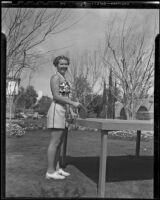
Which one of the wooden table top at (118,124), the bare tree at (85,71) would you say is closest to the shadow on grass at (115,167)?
the wooden table top at (118,124)

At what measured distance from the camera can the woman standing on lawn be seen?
92.9 inches

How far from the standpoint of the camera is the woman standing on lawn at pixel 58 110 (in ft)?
7.74

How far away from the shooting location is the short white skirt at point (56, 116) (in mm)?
2357

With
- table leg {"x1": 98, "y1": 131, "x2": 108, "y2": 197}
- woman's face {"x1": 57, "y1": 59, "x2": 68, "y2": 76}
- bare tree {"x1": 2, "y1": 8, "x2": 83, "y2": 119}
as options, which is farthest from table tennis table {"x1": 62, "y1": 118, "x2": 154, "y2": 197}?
bare tree {"x1": 2, "y1": 8, "x2": 83, "y2": 119}

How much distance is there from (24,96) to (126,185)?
43.8 inches

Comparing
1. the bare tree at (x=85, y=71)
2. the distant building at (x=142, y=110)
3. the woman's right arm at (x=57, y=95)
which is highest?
the bare tree at (x=85, y=71)

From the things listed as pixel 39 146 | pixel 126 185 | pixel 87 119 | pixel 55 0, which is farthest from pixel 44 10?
pixel 126 185

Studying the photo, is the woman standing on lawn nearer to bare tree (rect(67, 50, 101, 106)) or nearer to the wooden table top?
bare tree (rect(67, 50, 101, 106))

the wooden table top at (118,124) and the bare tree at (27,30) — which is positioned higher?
the bare tree at (27,30)

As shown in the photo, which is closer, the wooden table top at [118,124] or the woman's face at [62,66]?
the wooden table top at [118,124]

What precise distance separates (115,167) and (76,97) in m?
0.69

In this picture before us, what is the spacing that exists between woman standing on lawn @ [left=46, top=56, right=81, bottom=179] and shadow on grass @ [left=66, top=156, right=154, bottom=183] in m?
0.17

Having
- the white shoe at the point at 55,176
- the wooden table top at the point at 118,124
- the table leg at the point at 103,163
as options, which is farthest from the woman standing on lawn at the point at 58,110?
the table leg at the point at 103,163

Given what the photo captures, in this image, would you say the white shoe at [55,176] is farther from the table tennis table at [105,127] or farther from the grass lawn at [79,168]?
the table tennis table at [105,127]
